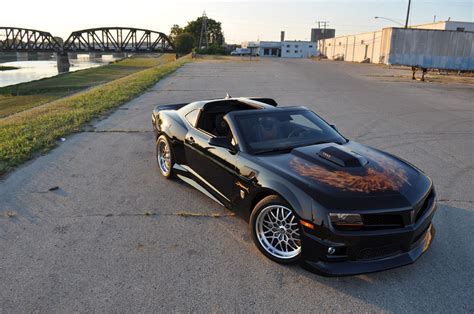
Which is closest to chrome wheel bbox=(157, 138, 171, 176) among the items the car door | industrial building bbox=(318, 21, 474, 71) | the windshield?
the car door

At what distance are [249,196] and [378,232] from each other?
131cm

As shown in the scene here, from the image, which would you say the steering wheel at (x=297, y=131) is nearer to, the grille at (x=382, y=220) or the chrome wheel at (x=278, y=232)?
the chrome wheel at (x=278, y=232)

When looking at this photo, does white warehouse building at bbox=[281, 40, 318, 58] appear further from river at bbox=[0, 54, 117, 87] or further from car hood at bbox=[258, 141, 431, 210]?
car hood at bbox=[258, 141, 431, 210]

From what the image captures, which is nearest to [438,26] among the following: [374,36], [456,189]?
[374,36]

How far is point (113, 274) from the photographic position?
3.49m

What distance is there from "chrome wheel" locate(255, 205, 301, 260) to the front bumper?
0.60 feet

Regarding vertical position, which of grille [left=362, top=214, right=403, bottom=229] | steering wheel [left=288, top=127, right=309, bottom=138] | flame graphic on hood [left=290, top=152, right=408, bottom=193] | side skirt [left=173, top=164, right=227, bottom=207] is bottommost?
side skirt [left=173, top=164, right=227, bottom=207]

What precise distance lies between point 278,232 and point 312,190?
1.89 ft

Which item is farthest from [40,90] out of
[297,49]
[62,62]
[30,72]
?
[297,49]

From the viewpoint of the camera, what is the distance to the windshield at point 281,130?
4.43m

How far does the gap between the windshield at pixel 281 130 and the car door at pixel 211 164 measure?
334 millimetres

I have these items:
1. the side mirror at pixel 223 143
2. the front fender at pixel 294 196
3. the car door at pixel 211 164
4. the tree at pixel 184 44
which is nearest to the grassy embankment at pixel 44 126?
the car door at pixel 211 164

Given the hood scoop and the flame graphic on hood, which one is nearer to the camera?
the flame graphic on hood

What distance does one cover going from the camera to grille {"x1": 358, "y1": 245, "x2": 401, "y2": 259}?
325 centimetres
